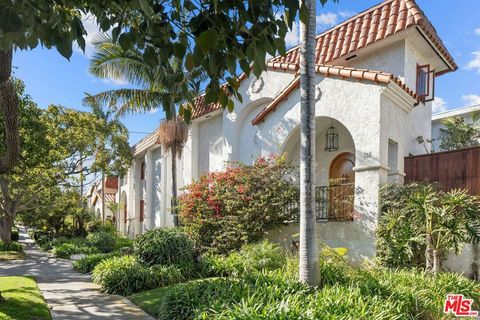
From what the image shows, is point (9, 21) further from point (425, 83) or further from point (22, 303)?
point (425, 83)

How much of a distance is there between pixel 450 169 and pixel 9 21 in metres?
11.8

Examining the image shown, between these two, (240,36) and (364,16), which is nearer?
(240,36)

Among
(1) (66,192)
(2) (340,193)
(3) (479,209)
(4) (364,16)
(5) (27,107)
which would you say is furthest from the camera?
(1) (66,192)

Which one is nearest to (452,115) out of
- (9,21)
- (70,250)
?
(70,250)

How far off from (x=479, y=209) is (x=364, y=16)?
8450mm

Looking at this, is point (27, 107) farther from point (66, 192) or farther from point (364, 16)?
point (66, 192)

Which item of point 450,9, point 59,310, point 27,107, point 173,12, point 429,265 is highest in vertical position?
point 450,9

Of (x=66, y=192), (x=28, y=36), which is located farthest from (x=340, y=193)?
(x=66, y=192)

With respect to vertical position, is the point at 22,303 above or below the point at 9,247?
above

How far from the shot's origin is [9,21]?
249cm

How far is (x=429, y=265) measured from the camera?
954 centimetres

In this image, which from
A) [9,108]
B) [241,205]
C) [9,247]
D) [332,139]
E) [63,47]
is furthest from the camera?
[9,247]

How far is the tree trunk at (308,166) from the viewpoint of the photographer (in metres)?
7.64

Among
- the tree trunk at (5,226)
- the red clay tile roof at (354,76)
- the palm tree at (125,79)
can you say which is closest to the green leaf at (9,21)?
the red clay tile roof at (354,76)
